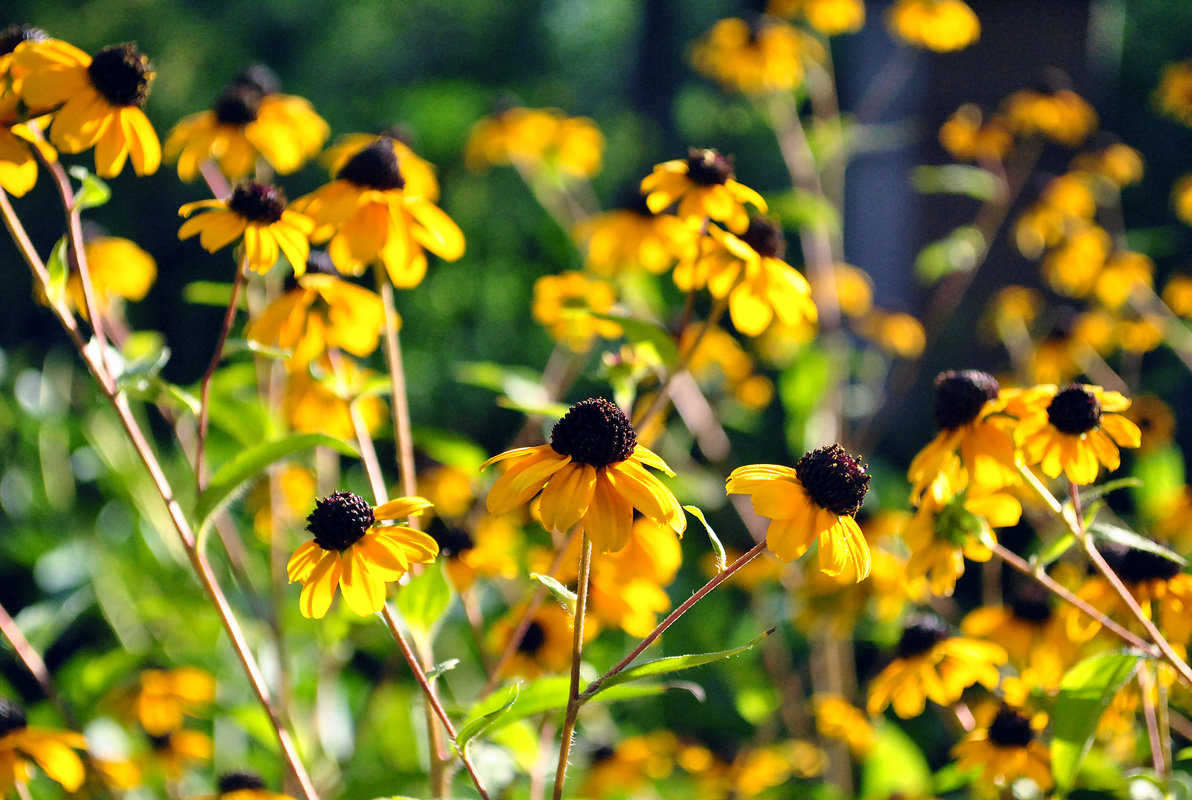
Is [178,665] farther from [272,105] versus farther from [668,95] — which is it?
[668,95]

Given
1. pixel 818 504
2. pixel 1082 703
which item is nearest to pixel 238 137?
pixel 818 504

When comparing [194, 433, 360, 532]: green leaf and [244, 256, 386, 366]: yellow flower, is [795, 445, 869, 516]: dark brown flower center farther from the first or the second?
[244, 256, 386, 366]: yellow flower

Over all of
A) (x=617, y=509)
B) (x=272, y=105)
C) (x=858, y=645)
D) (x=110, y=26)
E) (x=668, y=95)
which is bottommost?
(x=858, y=645)

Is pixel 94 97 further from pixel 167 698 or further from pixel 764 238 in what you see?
pixel 167 698

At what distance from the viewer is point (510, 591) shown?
1.90 meters

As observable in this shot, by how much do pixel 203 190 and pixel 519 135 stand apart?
122 inches

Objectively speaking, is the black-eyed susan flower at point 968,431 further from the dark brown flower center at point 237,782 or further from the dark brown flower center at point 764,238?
the dark brown flower center at point 237,782

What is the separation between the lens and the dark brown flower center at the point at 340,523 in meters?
0.77

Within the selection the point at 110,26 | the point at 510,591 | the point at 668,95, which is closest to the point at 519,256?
the point at 668,95

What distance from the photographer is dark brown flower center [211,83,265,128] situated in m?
1.34

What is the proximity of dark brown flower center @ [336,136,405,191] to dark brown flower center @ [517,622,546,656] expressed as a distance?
681 millimetres

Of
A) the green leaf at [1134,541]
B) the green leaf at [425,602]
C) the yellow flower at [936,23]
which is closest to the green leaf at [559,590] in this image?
the green leaf at [425,602]

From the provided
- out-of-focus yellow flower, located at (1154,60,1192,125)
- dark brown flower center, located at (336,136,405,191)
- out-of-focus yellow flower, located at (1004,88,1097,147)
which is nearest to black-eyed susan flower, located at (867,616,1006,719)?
dark brown flower center, located at (336,136,405,191)

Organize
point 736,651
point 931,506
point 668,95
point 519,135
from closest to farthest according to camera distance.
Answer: point 736,651, point 931,506, point 519,135, point 668,95
